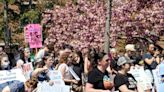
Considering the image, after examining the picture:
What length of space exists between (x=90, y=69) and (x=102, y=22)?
2042cm

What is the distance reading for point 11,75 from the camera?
36.7ft

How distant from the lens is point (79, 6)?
116ft

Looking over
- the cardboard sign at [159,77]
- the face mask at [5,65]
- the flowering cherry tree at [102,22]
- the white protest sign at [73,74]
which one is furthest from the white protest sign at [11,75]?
the flowering cherry tree at [102,22]

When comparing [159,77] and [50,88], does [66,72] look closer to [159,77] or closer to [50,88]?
[50,88]

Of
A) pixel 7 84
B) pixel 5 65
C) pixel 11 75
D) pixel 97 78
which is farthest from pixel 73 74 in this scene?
pixel 7 84

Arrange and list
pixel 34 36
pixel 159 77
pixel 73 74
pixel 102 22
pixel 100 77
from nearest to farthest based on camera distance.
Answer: pixel 100 77 < pixel 73 74 < pixel 159 77 < pixel 34 36 < pixel 102 22

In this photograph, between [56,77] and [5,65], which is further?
[56,77]

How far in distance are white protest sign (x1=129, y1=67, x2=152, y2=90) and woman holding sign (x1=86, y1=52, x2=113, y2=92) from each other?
224 centimetres

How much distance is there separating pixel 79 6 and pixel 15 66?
74.6 ft

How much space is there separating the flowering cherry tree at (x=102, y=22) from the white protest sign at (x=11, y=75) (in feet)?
65.5

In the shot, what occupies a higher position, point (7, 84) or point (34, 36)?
point (34, 36)

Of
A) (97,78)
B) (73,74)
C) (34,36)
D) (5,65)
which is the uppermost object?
(34,36)

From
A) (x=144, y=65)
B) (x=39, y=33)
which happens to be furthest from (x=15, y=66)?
(x=39, y=33)

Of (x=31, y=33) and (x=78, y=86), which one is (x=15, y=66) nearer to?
(x=78, y=86)
